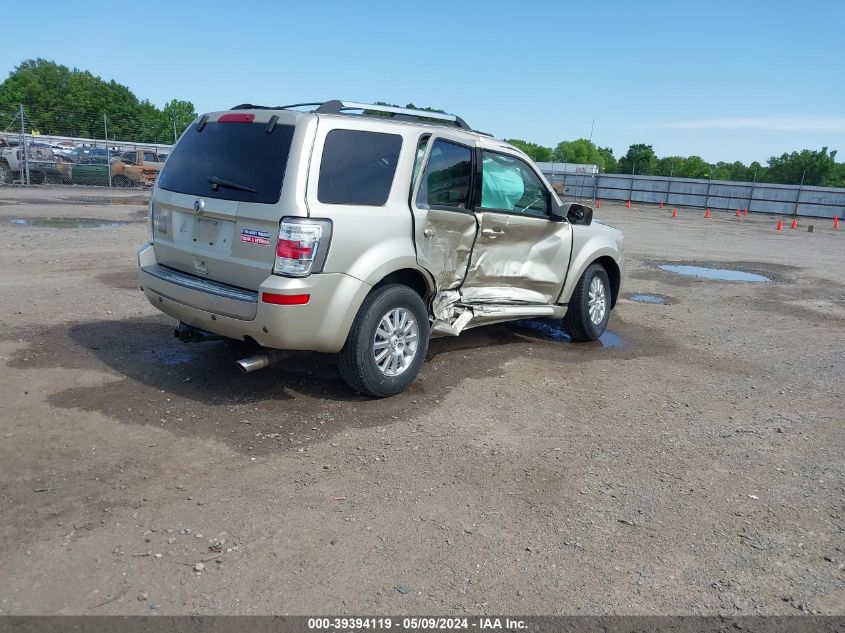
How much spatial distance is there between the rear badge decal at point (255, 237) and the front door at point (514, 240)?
1.98m

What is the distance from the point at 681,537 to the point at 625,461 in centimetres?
91

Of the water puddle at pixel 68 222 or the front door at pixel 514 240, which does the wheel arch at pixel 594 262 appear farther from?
the water puddle at pixel 68 222

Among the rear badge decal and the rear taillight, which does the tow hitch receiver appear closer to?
the rear badge decal

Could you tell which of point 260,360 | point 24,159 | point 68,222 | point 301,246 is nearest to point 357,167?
point 301,246

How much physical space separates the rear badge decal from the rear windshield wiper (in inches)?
11.1

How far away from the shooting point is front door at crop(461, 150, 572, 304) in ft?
19.7

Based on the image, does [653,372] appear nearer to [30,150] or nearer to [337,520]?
[337,520]

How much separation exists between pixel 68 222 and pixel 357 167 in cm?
1311

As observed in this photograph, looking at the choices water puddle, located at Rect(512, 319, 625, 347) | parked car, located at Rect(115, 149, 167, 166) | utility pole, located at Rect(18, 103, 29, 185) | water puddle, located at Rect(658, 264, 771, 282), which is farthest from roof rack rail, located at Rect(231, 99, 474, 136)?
parked car, located at Rect(115, 149, 167, 166)

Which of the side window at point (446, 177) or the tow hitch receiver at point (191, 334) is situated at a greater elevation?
the side window at point (446, 177)

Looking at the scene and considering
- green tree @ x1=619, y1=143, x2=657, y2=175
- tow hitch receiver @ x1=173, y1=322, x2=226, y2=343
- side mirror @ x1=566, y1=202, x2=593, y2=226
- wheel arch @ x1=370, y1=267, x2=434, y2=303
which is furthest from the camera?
green tree @ x1=619, y1=143, x2=657, y2=175

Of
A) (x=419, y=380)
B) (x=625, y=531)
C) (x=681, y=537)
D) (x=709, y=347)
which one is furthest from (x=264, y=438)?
(x=709, y=347)

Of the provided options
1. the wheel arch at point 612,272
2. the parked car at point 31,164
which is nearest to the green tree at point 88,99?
the parked car at point 31,164

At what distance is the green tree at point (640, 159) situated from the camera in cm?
7523
